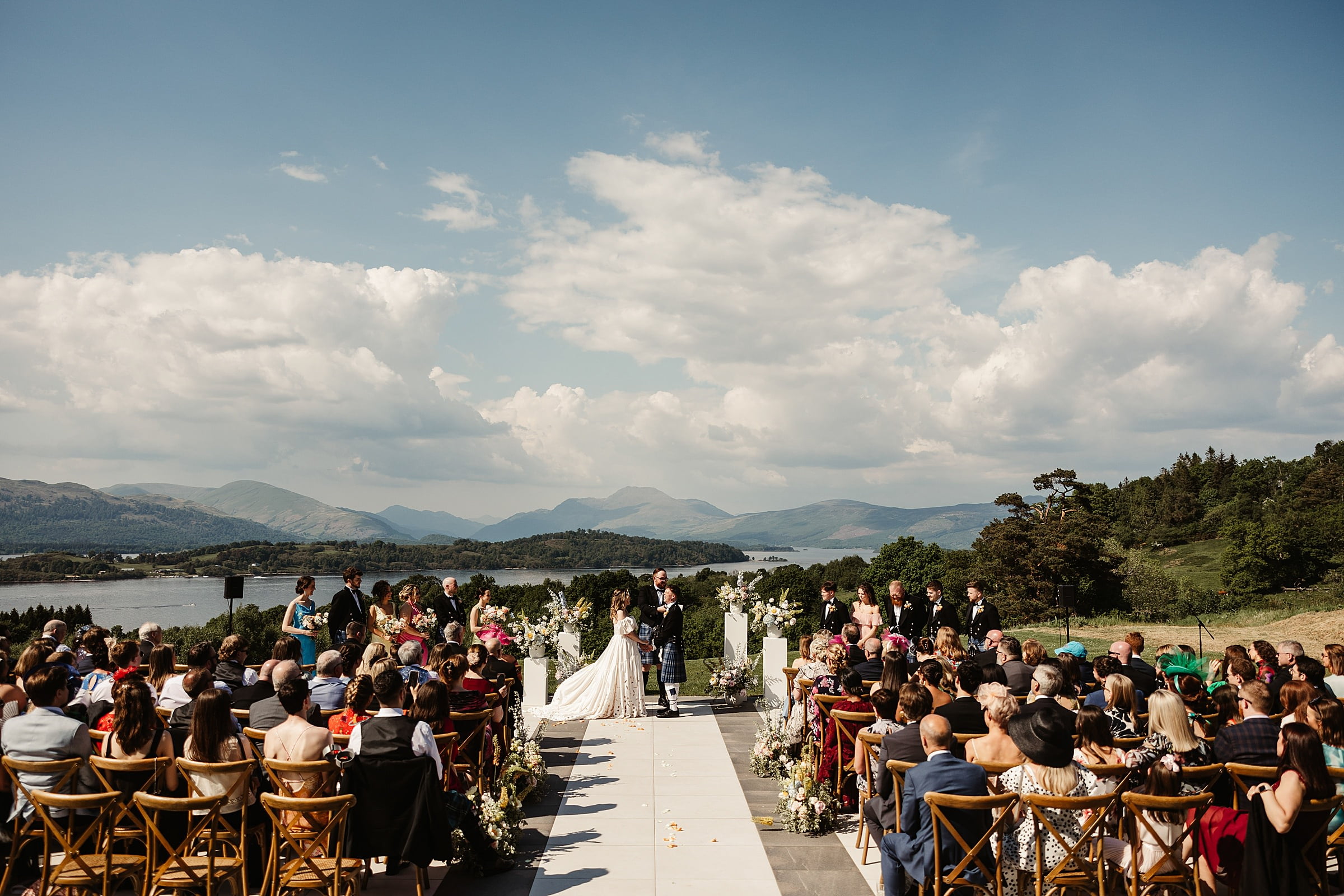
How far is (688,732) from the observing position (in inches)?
391

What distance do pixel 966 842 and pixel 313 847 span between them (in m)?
3.51

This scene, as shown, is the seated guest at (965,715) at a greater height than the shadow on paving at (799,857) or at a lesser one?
greater

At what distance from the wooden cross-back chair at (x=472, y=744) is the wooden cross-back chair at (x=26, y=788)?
235 cm

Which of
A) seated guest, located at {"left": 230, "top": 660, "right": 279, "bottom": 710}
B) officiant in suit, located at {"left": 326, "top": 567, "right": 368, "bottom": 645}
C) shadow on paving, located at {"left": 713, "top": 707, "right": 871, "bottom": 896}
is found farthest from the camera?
officiant in suit, located at {"left": 326, "top": 567, "right": 368, "bottom": 645}

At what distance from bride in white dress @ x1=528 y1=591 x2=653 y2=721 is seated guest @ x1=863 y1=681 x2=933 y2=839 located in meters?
5.74

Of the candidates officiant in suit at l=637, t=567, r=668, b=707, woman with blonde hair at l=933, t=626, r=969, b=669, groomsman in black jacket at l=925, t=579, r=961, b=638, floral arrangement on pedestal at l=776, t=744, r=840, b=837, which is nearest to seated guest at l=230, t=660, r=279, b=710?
floral arrangement on pedestal at l=776, t=744, r=840, b=837

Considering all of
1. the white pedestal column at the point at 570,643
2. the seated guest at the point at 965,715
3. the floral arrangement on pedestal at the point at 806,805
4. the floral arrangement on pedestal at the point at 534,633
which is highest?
the seated guest at the point at 965,715

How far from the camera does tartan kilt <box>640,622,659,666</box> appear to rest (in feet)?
37.0

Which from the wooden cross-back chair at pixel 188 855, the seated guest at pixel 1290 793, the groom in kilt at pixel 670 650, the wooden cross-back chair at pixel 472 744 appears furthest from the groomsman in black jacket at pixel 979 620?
the wooden cross-back chair at pixel 188 855

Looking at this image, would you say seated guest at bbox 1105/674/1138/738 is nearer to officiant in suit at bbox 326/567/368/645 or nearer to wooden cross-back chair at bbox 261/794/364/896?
wooden cross-back chair at bbox 261/794/364/896

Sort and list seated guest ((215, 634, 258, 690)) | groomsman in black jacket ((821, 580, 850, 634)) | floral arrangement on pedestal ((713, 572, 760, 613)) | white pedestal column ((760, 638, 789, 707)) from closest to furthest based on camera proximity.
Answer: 1. seated guest ((215, 634, 258, 690))
2. white pedestal column ((760, 638, 789, 707))
3. groomsman in black jacket ((821, 580, 850, 634))
4. floral arrangement on pedestal ((713, 572, 760, 613))

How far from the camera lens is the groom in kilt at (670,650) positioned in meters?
10.9

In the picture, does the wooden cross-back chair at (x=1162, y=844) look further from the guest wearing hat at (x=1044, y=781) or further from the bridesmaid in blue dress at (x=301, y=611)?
the bridesmaid in blue dress at (x=301, y=611)

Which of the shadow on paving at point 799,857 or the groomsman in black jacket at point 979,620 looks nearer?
the shadow on paving at point 799,857
